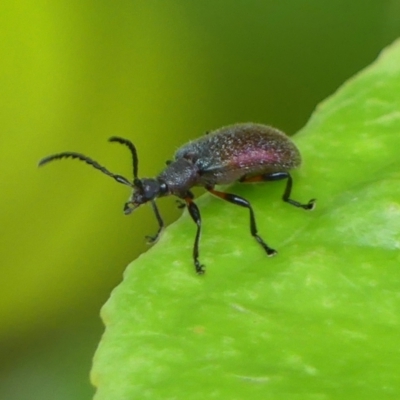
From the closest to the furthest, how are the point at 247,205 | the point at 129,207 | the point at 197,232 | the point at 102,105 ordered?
1. the point at 197,232
2. the point at 247,205
3. the point at 129,207
4. the point at 102,105

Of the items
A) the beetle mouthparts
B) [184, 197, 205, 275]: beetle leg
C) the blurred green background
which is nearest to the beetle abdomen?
the beetle mouthparts

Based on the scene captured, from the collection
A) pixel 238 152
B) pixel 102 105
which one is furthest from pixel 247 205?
pixel 102 105

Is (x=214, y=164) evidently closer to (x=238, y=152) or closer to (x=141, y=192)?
(x=238, y=152)

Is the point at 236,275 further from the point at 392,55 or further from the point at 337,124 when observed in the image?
the point at 392,55

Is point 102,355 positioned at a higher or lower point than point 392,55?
lower

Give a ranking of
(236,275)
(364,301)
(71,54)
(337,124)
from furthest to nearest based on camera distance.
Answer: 1. (71,54)
2. (337,124)
3. (236,275)
4. (364,301)

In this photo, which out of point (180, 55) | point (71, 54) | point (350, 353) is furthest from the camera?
point (180, 55)

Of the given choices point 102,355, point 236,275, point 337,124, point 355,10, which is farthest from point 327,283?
point 355,10
